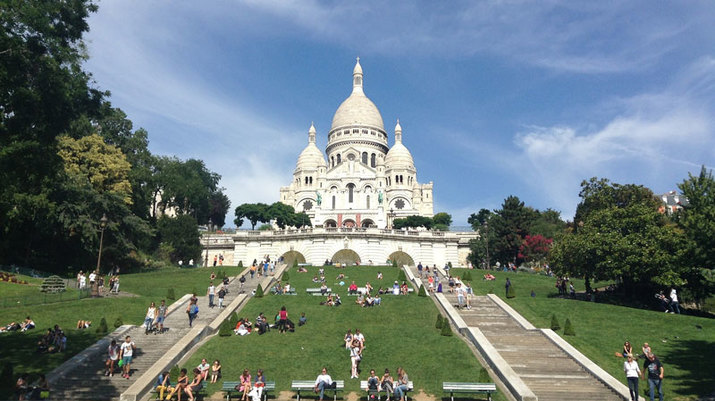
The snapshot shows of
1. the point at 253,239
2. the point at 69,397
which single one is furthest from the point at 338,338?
the point at 253,239

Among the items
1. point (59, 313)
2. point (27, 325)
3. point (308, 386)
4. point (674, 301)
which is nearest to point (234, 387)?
point (308, 386)

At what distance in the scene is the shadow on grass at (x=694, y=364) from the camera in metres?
17.0

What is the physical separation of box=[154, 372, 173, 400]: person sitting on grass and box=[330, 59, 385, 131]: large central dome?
103m

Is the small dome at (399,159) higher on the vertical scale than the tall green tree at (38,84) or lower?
higher

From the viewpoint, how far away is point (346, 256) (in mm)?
56406

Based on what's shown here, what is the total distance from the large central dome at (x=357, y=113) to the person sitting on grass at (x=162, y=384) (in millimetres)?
102587

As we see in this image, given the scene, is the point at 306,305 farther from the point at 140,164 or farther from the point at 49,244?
the point at 140,164

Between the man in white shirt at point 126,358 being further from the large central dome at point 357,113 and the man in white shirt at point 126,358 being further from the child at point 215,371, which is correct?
the large central dome at point 357,113

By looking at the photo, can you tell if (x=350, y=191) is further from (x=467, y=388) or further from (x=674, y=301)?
(x=467, y=388)

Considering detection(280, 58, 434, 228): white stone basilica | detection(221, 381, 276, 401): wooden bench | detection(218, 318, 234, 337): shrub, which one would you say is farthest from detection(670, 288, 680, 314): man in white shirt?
detection(280, 58, 434, 228): white stone basilica

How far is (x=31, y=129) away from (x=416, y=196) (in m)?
91.8

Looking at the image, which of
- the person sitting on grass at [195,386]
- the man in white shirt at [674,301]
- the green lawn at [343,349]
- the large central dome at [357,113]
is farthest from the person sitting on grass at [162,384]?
the large central dome at [357,113]

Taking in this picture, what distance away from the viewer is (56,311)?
25.1 metres

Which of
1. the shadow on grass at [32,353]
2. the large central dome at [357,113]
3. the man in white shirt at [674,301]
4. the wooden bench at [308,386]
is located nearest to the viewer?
the wooden bench at [308,386]
